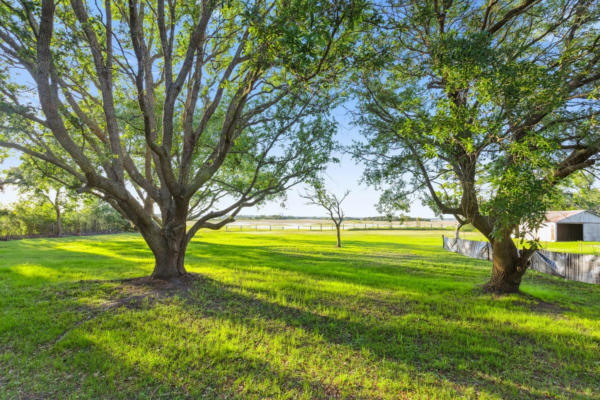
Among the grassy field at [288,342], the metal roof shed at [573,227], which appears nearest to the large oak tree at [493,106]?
the grassy field at [288,342]

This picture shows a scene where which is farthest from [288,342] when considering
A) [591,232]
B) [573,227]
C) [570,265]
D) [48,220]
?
[48,220]

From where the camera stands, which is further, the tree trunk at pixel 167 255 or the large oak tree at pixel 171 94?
the tree trunk at pixel 167 255

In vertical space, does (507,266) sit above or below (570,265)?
above

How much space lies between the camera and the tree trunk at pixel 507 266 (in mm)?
8383

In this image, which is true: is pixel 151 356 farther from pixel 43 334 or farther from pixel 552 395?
pixel 552 395

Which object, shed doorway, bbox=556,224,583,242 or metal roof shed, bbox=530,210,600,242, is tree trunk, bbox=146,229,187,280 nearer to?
metal roof shed, bbox=530,210,600,242

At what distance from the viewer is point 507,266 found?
28.3 ft

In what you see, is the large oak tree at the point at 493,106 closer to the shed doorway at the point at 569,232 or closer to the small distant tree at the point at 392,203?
the small distant tree at the point at 392,203

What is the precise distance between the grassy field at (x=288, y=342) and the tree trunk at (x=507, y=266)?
1.70 feet

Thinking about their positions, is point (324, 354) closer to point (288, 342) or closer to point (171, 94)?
point (288, 342)

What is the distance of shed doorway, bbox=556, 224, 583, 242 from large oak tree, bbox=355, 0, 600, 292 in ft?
117

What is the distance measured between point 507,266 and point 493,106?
6313 mm

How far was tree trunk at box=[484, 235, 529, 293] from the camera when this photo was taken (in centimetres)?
838

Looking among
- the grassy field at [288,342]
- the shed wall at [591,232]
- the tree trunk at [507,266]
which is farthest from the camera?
the shed wall at [591,232]
